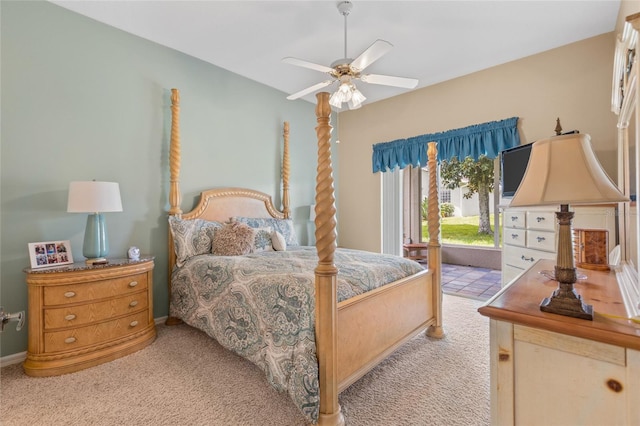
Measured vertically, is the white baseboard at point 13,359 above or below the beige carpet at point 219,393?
above

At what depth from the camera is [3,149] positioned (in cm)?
221

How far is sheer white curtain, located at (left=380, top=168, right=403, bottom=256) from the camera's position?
183 inches

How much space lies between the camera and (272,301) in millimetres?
1830

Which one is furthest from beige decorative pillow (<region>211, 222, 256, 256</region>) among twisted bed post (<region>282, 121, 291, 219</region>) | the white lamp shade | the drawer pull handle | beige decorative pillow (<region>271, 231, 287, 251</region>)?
the drawer pull handle

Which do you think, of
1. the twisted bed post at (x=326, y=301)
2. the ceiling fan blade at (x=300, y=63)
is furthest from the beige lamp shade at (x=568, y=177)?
the ceiling fan blade at (x=300, y=63)

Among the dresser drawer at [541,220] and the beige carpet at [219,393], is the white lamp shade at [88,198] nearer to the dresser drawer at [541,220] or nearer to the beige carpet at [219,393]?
the beige carpet at [219,393]

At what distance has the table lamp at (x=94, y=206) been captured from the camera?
220cm

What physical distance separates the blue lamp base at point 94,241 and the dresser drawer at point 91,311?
339mm

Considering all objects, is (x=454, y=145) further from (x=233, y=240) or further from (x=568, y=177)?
(x=568, y=177)

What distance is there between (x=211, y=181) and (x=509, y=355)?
10.8 feet

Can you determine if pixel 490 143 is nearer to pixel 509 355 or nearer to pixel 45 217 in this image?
pixel 509 355

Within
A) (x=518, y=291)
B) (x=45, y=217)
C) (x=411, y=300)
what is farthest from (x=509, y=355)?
(x=45, y=217)

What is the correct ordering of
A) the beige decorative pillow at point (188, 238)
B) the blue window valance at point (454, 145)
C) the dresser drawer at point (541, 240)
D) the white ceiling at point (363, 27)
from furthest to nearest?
the blue window valance at point (454, 145) → the beige decorative pillow at point (188, 238) → the dresser drawer at point (541, 240) → the white ceiling at point (363, 27)

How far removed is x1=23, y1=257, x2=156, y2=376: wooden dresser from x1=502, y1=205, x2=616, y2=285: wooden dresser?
3.13 meters
